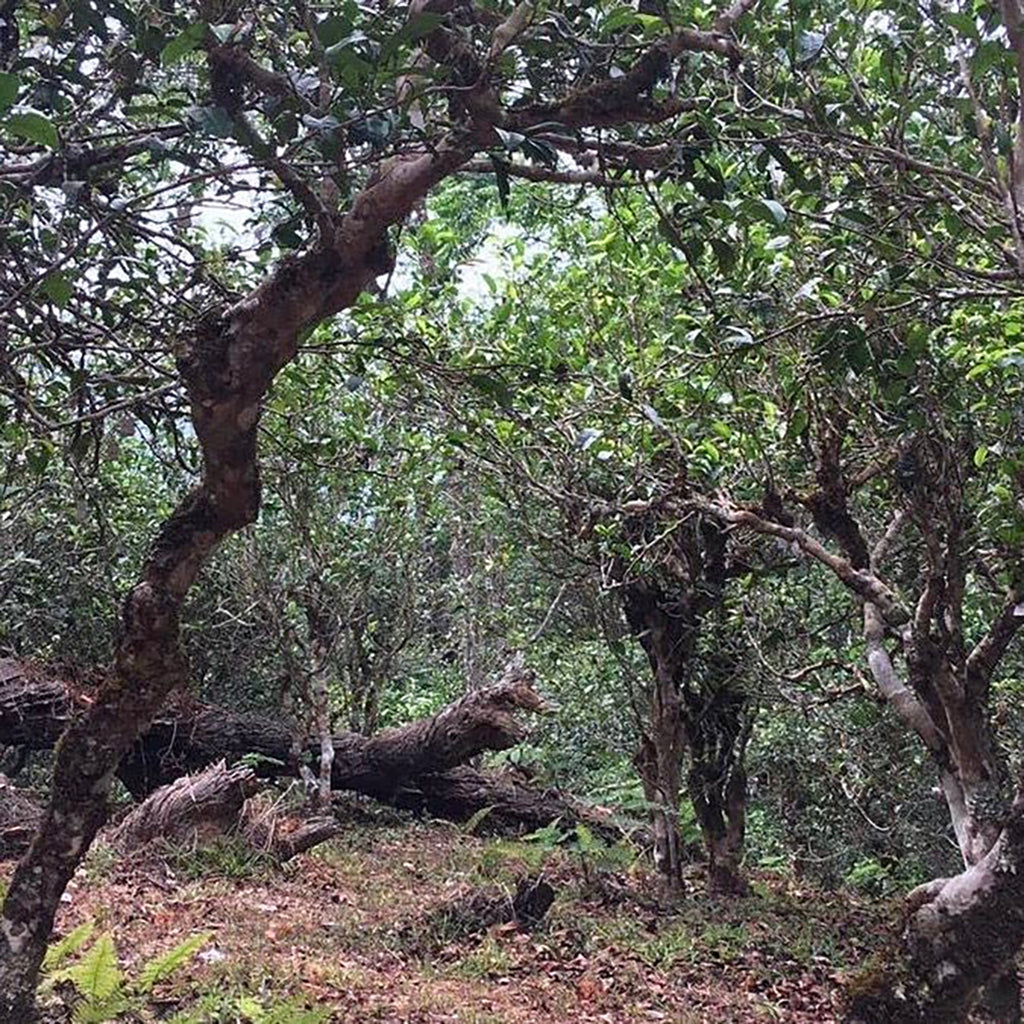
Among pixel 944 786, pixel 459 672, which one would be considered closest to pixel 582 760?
pixel 459 672

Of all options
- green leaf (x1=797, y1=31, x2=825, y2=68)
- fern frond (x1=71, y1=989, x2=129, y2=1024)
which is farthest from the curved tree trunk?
green leaf (x1=797, y1=31, x2=825, y2=68)

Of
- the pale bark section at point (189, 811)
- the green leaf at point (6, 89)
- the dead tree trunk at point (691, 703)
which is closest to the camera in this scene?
the green leaf at point (6, 89)

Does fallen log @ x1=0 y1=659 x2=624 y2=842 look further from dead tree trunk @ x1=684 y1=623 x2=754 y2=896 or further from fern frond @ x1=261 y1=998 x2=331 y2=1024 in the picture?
fern frond @ x1=261 y1=998 x2=331 y2=1024

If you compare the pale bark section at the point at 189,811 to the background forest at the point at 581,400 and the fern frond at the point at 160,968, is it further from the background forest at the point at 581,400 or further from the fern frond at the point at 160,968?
the fern frond at the point at 160,968

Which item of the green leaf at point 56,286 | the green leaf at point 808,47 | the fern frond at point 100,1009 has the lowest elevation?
the fern frond at point 100,1009

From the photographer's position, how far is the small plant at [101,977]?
3.66 m

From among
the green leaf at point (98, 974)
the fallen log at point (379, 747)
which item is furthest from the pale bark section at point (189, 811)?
the green leaf at point (98, 974)

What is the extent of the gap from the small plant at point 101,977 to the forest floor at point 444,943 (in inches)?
2.5

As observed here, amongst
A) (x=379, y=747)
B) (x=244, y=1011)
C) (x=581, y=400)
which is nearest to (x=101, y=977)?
(x=244, y=1011)

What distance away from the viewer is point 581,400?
503cm

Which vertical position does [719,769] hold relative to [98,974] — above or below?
above

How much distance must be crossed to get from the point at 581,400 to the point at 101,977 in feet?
10.2

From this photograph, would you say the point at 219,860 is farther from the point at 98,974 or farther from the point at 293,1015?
the point at 293,1015

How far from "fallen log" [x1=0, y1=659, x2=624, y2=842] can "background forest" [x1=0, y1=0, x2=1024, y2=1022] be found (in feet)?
0.19
